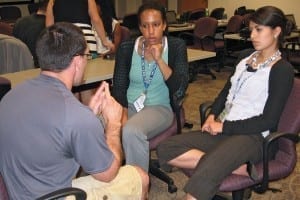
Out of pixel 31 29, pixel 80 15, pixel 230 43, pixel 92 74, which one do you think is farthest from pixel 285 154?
pixel 230 43

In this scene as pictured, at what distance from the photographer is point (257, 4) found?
834 cm

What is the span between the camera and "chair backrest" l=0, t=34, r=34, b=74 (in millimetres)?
2984

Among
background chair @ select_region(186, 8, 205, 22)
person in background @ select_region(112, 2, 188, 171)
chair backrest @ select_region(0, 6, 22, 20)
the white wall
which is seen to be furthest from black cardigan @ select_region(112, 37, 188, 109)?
chair backrest @ select_region(0, 6, 22, 20)

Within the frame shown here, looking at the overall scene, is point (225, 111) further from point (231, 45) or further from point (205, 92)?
point (231, 45)

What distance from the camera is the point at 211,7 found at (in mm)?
9180

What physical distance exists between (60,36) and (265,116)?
3.79 ft

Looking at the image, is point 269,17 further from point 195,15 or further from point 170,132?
point 195,15

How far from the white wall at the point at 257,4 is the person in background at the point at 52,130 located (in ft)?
22.7

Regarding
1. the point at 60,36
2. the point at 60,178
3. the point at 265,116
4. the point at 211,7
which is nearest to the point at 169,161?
the point at 265,116

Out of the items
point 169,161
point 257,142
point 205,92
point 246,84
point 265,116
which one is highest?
point 246,84

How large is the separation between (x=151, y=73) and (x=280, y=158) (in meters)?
0.98

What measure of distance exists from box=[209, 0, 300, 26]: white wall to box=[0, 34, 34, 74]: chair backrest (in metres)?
5.91

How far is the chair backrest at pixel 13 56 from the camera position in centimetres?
298

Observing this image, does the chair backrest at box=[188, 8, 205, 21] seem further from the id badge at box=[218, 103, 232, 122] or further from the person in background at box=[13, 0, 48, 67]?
the id badge at box=[218, 103, 232, 122]
